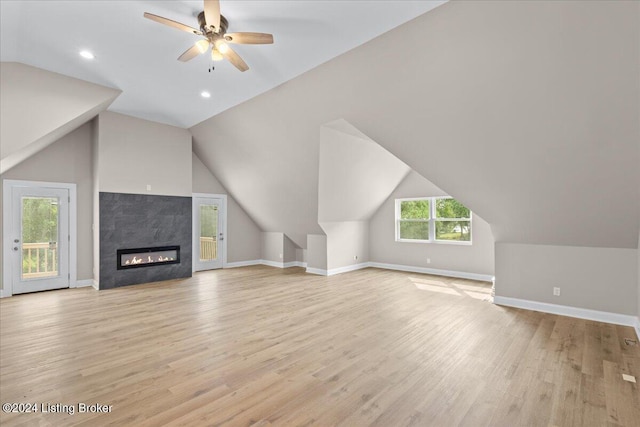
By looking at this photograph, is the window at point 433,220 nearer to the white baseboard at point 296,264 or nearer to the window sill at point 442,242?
the window sill at point 442,242

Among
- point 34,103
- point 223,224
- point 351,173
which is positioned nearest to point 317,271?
point 351,173

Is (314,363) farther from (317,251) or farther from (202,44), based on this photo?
(317,251)

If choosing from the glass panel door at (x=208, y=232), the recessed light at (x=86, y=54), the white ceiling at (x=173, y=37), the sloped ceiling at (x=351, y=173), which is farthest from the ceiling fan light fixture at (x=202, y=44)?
the glass panel door at (x=208, y=232)

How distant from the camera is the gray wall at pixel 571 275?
13.5 ft

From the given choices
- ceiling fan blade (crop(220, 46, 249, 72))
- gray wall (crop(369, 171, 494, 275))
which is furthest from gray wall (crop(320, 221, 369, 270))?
ceiling fan blade (crop(220, 46, 249, 72))

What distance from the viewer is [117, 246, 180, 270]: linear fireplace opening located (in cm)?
634

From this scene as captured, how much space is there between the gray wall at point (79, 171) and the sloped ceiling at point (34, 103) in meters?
1.18

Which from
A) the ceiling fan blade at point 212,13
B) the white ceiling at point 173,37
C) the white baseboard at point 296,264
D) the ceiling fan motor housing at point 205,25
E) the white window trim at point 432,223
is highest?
the white ceiling at point 173,37

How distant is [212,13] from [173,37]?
3.66 ft

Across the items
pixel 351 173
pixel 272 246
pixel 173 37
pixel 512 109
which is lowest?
pixel 272 246

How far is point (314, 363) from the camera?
2986mm

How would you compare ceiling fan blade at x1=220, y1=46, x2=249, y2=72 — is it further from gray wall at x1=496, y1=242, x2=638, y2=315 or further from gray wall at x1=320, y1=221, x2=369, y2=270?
gray wall at x1=496, y1=242, x2=638, y2=315

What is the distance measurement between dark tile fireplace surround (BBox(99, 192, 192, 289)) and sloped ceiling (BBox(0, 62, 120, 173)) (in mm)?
1843

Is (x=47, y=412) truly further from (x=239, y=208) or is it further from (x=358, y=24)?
(x=239, y=208)
